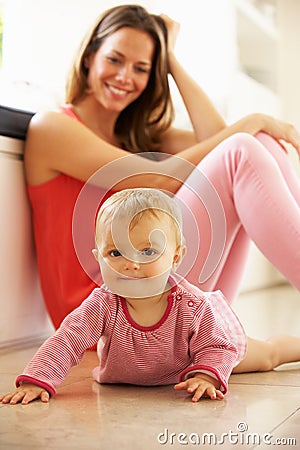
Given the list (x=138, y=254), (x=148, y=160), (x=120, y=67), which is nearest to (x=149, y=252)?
(x=138, y=254)

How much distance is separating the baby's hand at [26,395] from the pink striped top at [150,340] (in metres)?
0.03

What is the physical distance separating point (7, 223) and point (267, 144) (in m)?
0.64

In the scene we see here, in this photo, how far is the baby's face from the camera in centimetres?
121

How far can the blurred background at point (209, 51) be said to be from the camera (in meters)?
2.46

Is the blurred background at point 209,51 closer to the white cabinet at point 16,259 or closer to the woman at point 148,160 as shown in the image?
the woman at point 148,160

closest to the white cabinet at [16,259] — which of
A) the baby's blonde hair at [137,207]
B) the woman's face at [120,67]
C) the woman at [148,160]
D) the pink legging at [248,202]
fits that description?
the woman at [148,160]

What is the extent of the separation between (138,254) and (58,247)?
0.70 metres

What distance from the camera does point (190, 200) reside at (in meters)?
1.67

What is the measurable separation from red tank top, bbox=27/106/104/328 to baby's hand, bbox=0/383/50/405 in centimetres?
65

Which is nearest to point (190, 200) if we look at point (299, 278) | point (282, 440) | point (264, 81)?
point (299, 278)

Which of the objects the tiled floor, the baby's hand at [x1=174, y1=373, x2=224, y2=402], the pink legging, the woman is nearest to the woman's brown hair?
the woman

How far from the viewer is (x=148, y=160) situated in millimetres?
1844

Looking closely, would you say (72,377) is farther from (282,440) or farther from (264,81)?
(264,81)

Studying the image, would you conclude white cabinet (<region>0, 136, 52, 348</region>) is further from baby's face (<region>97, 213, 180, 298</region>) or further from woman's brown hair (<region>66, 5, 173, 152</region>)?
baby's face (<region>97, 213, 180, 298</region>)
